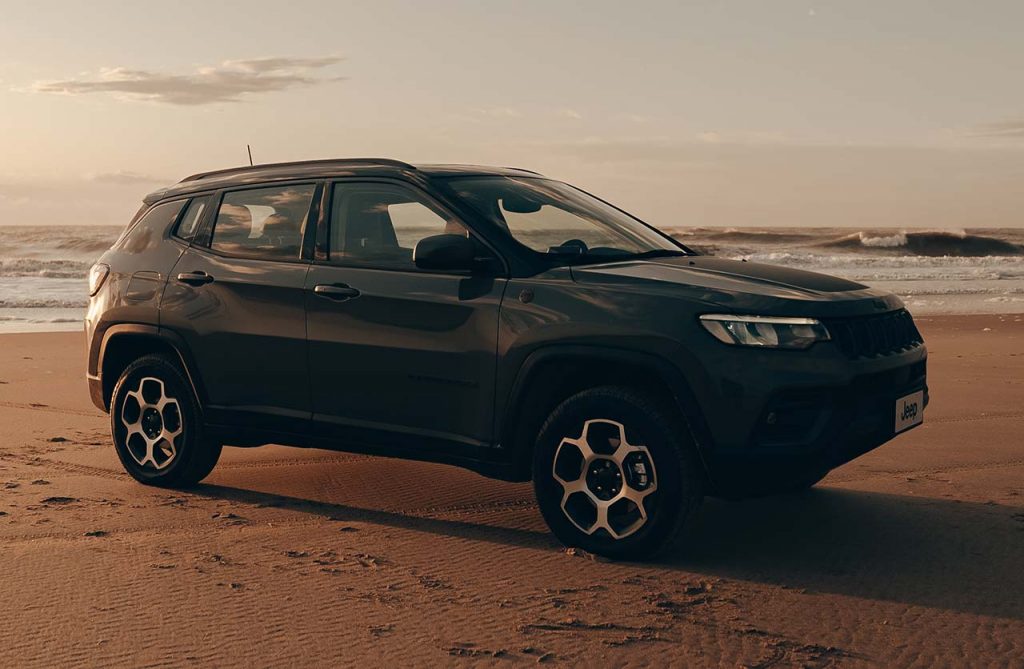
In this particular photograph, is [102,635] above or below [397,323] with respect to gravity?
below

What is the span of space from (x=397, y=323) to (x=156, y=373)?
1.78 m

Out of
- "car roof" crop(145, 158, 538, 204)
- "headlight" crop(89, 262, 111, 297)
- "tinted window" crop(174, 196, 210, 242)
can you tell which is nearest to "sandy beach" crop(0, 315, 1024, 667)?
"headlight" crop(89, 262, 111, 297)

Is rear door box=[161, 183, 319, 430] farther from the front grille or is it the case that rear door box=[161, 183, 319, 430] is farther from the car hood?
the front grille

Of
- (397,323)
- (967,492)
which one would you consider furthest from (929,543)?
(397,323)

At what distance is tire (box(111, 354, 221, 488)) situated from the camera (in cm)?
645

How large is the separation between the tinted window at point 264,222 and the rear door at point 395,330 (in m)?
0.20

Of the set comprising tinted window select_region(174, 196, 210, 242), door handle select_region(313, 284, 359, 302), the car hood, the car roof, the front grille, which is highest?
the car roof

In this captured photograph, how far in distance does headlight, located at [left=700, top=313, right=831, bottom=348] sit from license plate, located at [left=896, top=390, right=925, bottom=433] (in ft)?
2.17

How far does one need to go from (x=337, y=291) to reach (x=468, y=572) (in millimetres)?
1550

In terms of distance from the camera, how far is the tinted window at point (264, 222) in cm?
603

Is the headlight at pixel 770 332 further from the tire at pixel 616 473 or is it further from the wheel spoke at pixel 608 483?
the wheel spoke at pixel 608 483

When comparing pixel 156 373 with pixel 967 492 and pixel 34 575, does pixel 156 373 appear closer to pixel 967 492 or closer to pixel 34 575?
pixel 34 575

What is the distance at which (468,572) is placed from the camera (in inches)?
194

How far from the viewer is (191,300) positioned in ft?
20.7
